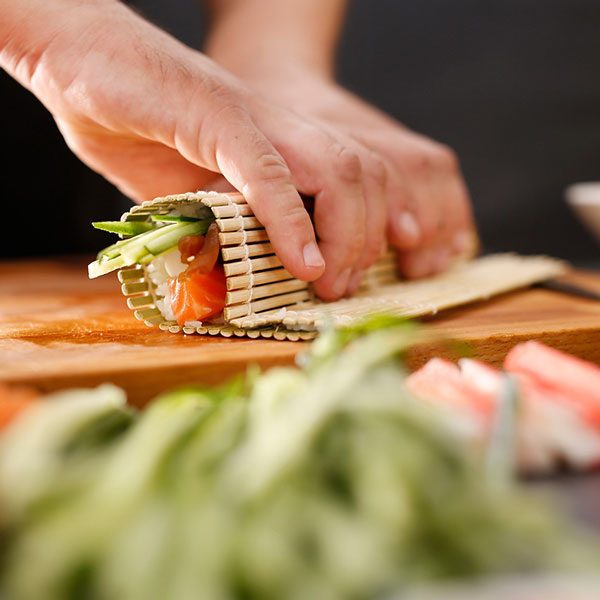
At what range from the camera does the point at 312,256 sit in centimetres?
196

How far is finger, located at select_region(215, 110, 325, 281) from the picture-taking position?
1.90 m

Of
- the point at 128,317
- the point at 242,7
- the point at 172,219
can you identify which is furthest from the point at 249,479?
the point at 242,7

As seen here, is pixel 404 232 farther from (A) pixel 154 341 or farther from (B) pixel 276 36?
(B) pixel 276 36

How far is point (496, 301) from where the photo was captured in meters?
2.47

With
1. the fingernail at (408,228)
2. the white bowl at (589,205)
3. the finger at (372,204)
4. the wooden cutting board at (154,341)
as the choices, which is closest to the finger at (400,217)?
the fingernail at (408,228)

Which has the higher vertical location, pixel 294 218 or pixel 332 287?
pixel 294 218

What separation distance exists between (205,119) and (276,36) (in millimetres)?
1545

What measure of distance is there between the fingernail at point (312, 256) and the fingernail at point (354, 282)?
0.99 ft

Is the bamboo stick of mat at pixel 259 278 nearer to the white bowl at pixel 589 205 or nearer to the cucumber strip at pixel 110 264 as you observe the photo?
the cucumber strip at pixel 110 264

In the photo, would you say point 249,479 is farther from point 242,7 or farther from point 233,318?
point 242,7

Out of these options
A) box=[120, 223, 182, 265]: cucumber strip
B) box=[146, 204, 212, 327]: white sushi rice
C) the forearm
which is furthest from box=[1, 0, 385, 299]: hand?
the forearm

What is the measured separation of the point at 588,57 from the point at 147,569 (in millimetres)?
5363

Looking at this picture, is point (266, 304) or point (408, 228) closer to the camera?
point (266, 304)

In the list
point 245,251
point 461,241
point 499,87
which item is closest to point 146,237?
point 245,251
